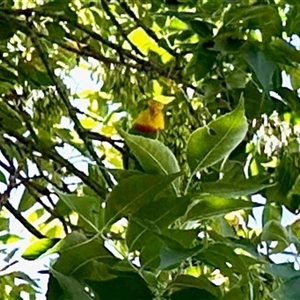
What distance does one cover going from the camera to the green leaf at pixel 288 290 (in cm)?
69

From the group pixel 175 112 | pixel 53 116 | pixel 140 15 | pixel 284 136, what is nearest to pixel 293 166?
Answer: pixel 284 136

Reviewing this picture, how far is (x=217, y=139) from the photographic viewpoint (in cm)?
66

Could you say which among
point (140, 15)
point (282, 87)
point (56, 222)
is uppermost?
point (140, 15)

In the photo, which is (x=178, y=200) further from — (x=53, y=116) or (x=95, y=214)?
(x=53, y=116)

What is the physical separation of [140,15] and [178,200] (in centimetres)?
73

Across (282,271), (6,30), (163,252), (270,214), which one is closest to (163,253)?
(163,252)

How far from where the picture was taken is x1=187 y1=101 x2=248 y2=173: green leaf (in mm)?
660

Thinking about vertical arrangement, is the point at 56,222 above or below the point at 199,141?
below

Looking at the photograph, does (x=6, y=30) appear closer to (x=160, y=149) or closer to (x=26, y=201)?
(x=26, y=201)

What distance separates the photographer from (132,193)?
2.07 ft

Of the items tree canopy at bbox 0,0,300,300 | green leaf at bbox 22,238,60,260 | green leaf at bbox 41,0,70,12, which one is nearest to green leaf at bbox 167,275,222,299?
tree canopy at bbox 0,0,300,300

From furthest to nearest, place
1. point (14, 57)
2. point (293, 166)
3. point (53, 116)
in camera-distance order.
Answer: point (14, 57)
point (53, 116)
point (293, 166)

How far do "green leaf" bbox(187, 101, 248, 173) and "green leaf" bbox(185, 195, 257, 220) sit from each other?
0.02 metres

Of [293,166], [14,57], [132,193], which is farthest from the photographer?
[14,57]
